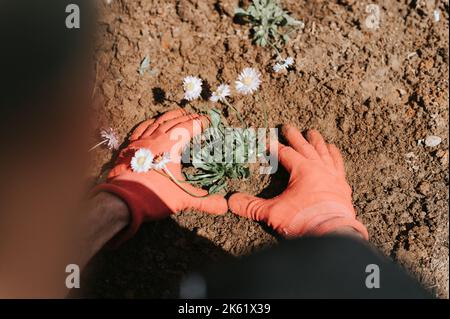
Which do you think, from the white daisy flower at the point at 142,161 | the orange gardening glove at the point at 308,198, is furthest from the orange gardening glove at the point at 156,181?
the orange gardening glove at the point at 308,198

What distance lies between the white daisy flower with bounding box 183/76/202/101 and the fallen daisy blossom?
54 centimetres

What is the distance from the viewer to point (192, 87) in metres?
3.05

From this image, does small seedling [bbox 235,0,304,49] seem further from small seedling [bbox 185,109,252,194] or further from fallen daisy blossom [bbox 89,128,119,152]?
fallen daisy blossom [bbox 89,128,119,152]

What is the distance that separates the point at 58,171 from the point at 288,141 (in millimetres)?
1440

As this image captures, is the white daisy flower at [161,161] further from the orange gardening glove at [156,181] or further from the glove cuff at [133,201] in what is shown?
the glove cuff at [133,201]

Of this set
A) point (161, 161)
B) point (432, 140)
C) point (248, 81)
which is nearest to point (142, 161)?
point (161, 161)

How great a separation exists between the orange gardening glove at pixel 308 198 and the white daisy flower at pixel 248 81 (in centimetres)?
34

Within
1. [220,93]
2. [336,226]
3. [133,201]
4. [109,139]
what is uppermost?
[220,93]

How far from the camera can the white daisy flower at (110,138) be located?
122 inches

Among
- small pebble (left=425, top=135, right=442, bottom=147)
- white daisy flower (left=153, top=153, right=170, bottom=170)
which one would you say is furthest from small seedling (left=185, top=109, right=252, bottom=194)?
small pebble (left=425, top=135, right=442, bottom=147)

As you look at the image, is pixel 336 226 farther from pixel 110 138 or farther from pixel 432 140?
pixel 110 138

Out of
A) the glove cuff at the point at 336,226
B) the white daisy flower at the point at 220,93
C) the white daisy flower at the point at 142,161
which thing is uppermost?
the white daisy flower at the point at 220,93

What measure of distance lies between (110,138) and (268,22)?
50.0 inches
